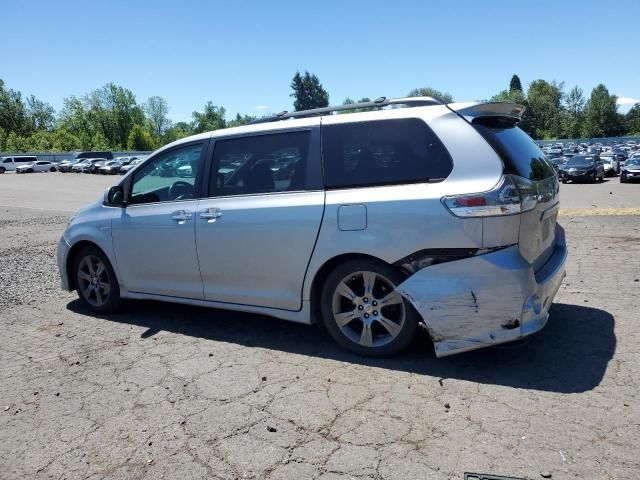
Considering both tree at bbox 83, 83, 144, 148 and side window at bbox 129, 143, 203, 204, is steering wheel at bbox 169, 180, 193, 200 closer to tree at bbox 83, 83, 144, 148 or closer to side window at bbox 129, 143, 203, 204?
side window at bbox 129, 143, 203, 204

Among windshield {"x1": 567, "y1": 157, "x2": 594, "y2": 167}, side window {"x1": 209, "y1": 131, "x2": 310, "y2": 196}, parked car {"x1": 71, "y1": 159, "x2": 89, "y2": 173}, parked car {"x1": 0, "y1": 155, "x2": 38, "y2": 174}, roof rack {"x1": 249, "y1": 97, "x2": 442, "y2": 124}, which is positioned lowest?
windshield {"x1": 567, "y1": 157, "x2": 594, "y2": 167}

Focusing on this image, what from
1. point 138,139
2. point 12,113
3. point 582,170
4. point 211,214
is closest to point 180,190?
point 211,214

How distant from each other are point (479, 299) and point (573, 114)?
13361 centimetres

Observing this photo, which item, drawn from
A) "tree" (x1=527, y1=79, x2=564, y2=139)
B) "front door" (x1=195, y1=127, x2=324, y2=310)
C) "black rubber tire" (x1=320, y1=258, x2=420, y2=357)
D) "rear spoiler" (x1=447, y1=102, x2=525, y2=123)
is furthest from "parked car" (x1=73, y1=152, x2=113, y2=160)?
"tree" (x1=527, y1=79, x2=564, y2=139)

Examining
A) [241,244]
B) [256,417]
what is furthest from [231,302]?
[256,417]

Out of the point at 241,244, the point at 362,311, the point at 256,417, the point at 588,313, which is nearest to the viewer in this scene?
the point at 256,417

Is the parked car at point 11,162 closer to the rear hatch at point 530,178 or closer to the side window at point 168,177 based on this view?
the side window at point 168,177

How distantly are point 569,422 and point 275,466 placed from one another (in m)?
1.71

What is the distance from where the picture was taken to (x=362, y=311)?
3920 millimetres

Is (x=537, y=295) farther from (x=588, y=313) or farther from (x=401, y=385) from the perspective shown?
(x=588, y=313)

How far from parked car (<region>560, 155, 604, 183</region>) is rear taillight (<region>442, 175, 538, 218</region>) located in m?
28.0

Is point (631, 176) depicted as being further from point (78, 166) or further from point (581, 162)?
point (78, 166)

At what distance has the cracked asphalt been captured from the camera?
2711 millimetres

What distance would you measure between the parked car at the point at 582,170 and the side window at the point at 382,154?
2797 centimetres
